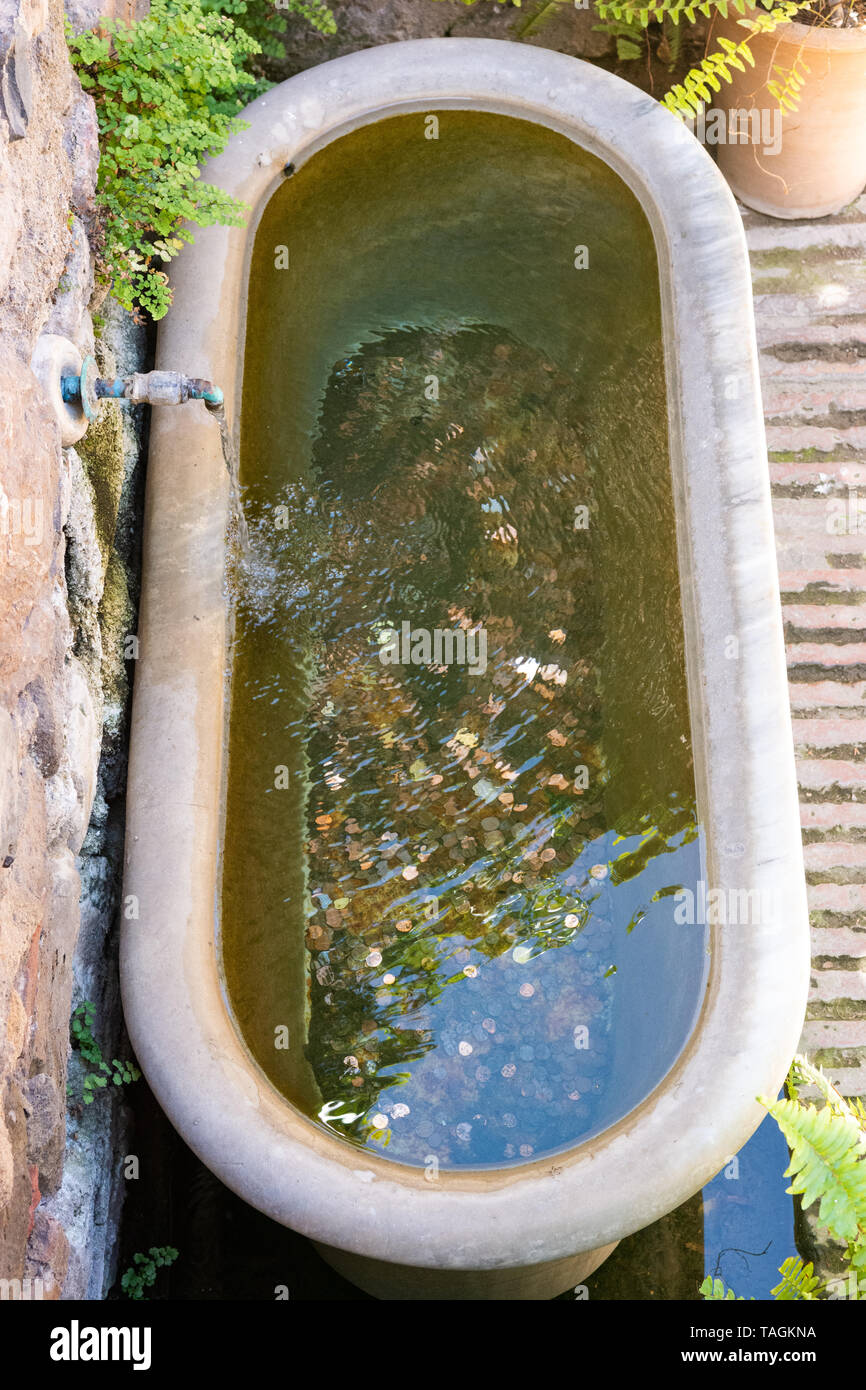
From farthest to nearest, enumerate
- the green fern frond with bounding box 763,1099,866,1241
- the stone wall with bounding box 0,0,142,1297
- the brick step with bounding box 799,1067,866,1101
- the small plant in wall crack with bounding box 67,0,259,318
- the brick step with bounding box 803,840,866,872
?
1. the brick step with bounding box 803,840,866,872
2. the brick step with bounding box 799,1067,866,1101
3. the small plant in wall crack with bounding box 67,0,259,318
4. the green fern frond with bounding box 763,1099,866,1241
5. the stone wall with bounding box 0,0,142,1297

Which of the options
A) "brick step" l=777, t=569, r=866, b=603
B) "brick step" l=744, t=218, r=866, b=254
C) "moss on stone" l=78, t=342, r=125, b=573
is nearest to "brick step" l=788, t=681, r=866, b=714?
"brick step" l=777, t=569, r=866, b=603

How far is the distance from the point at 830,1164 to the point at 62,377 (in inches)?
75.6

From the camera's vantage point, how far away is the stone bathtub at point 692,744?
6.73 feet

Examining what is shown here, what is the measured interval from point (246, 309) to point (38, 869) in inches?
68.4

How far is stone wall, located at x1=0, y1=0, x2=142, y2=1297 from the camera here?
176 centimetres

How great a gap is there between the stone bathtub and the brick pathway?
742 millimetres

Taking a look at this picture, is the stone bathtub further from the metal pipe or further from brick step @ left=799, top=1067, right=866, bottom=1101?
brick step @ left=799, top=1067, right=866, bottom=1101

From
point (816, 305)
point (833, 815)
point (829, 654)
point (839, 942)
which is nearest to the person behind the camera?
point (839, 942)

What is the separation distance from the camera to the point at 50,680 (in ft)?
6.66

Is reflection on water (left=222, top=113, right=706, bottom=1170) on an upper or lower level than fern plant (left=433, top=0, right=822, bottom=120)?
lower

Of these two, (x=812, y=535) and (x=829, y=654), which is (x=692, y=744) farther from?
(x=812, y=535)

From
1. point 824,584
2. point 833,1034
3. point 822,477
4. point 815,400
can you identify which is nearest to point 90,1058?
point 833,1034

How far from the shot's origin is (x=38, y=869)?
6.24 ft

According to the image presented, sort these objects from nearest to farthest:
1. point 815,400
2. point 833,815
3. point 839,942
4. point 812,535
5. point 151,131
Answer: point 151,131 → point 839,942 → point 833,815 → point 812,535 → point 815,400
